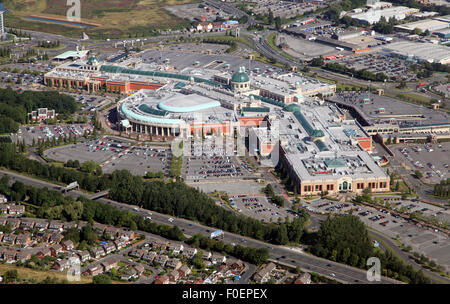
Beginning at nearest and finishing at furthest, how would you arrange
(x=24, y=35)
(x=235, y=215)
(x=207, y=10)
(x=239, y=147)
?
(x=235, y=215)
(x=239, y=147)
(x=24, y=35)
(x=207, y=10)

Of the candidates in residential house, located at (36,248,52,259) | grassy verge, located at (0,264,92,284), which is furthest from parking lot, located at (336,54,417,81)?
grassy verge, located at (0,264,92,284)

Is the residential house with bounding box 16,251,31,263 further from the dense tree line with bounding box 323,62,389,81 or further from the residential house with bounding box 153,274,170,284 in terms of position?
the dense tree line with bounding box 323,62,389,81

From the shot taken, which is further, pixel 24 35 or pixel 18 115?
pixel 24 35

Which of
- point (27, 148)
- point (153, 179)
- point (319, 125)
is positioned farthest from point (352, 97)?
point (27, 148)

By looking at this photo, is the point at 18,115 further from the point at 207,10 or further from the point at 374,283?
the point at 207,10

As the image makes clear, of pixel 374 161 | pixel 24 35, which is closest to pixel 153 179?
pixel 374 161

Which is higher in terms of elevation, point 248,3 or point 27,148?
point 248,3

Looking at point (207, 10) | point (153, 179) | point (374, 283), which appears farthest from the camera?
point (207, 10)

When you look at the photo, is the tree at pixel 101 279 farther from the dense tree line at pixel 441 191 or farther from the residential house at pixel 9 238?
the dense tree line at pixel 441 191
